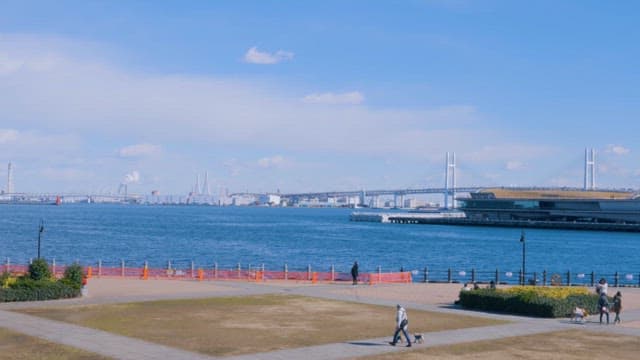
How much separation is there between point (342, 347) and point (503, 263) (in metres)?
81.1

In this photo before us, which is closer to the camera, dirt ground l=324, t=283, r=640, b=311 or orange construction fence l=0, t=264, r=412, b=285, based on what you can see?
dirt ground l=324, t=283, r=640, b=311

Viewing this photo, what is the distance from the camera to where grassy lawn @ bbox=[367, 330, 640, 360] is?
85.3 feet

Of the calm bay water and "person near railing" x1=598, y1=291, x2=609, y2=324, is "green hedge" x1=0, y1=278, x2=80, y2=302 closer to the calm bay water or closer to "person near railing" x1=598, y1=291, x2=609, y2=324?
"person near railing" x1=598, y1=291, x2=609, y2=324

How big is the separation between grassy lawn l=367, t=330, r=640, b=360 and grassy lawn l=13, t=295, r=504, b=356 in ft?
10.9

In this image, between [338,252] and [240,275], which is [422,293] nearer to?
[240,275]

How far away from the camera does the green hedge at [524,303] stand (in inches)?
1406

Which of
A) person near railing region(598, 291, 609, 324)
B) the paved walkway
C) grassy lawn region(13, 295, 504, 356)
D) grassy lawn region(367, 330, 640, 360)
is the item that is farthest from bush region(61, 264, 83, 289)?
person near railing region(598, 291, 609, 324)

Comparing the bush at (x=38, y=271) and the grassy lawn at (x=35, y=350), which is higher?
the bush at (x=38, y=271)

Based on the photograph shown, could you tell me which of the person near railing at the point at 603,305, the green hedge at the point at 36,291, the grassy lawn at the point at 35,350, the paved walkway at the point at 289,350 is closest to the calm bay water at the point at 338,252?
the paved walkway at the point at 289,350

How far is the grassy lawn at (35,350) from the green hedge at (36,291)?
33.6 feet

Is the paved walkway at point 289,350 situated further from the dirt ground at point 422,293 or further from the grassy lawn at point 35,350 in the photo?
the dirt ground at point 422,293

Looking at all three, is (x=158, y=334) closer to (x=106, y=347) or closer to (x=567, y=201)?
(x=106, y=347)

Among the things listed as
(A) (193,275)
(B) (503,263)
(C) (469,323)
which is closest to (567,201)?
(B) (503,263)

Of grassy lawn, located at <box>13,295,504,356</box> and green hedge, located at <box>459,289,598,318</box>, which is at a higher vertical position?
green hedge, located at <box>459,289,598,318</box>
